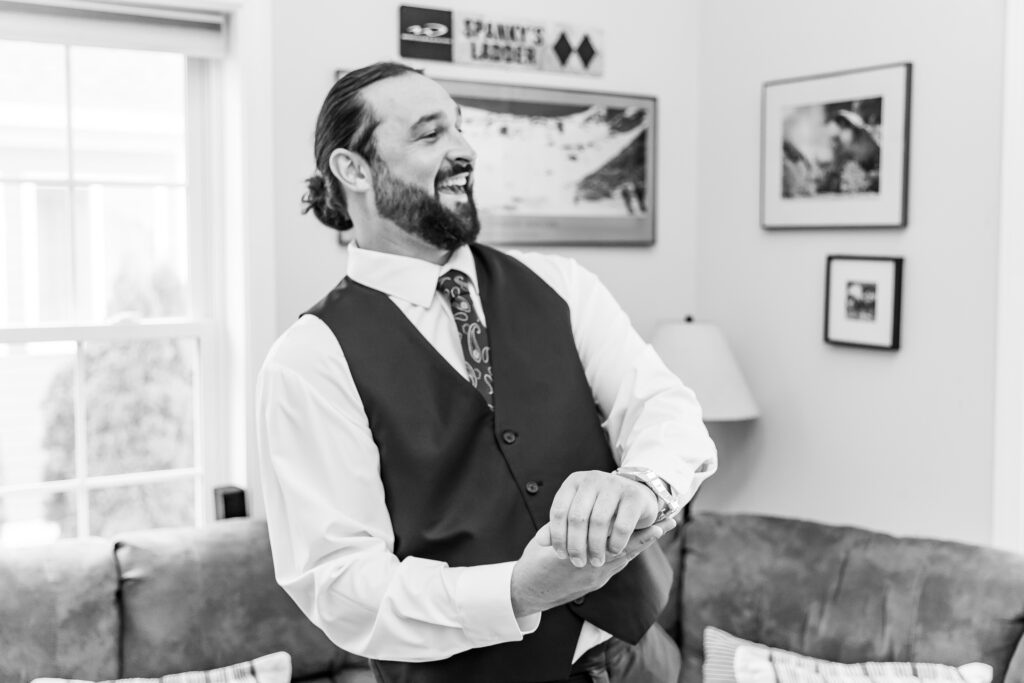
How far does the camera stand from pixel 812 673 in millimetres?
2387

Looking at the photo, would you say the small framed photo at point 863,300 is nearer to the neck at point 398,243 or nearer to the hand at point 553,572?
the neck at point 398,243

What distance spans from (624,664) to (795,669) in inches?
34.0

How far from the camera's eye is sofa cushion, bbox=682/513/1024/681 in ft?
7.65

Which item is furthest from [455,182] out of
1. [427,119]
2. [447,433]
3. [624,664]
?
[624,664]

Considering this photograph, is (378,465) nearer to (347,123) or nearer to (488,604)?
(488,604)

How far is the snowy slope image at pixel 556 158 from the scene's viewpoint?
3252 millimetres

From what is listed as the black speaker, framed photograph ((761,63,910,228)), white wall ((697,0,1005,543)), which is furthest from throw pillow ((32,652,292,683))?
framed photograph ((761,63,910,228))

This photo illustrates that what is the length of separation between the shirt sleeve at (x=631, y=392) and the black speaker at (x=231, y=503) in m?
1.39

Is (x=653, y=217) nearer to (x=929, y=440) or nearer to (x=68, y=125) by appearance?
(x=929, y=440)

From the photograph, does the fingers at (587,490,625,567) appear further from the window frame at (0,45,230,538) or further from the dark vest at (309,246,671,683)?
the window frame at (0,45,230,538)

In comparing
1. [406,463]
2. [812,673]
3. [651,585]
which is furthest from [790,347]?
[406,463]

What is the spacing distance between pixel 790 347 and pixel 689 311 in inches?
19.8

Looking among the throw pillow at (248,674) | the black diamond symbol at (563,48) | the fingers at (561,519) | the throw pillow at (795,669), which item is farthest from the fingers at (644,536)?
the black diamond symbol at (563,48)

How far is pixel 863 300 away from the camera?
3.01 meters
